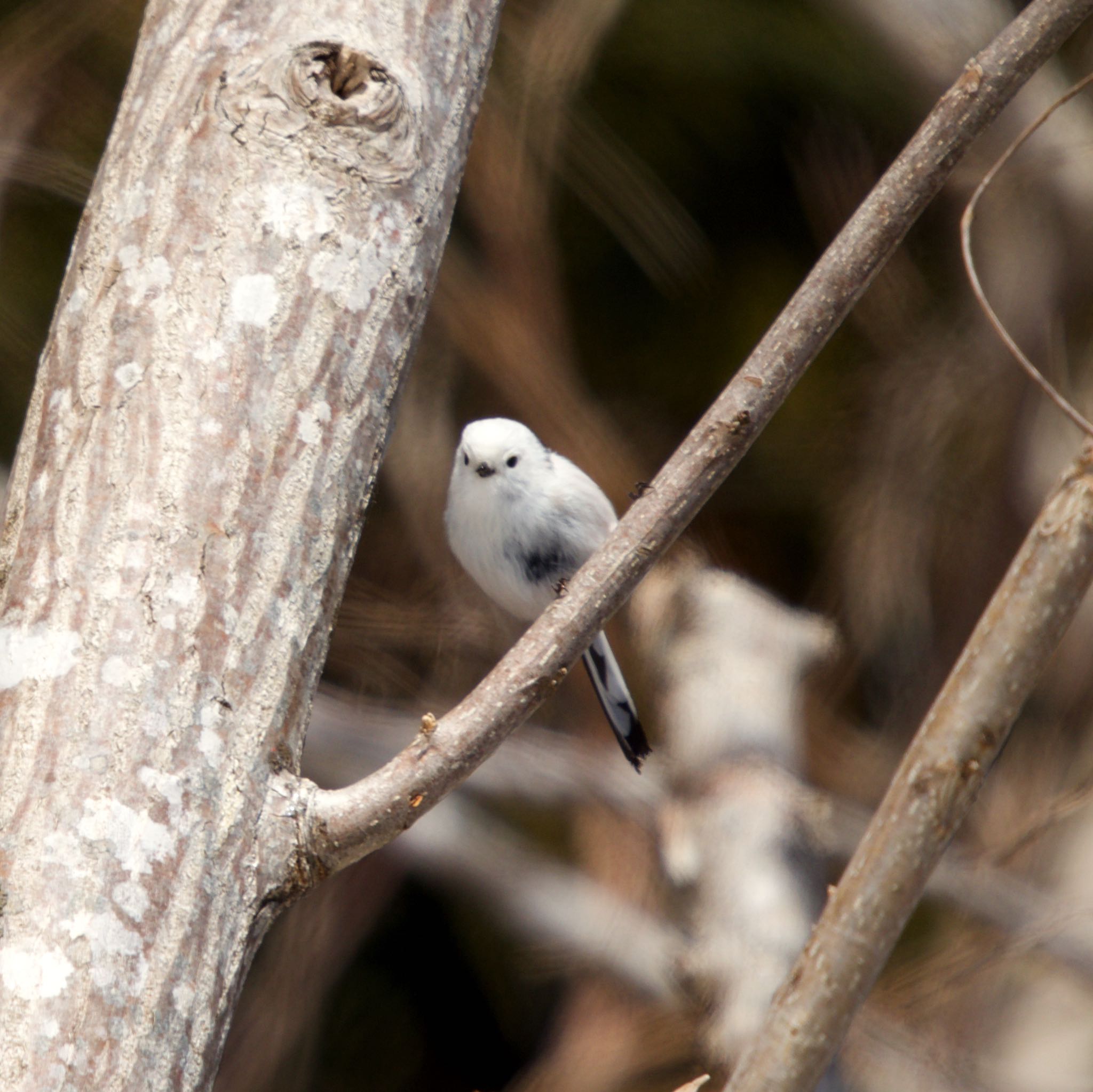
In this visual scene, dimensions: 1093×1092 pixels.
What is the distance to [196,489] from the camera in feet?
3.07

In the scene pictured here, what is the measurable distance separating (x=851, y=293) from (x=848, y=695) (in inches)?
83.7

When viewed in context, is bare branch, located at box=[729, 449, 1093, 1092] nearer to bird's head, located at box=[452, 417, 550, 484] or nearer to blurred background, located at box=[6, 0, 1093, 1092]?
bird's head, located at box=[452, 417, 550, 484]

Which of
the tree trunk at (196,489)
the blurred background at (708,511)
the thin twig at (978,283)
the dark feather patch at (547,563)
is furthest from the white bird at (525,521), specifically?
the thin twig at (978,283)

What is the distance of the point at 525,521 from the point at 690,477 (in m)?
0.97

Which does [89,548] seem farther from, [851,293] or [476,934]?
[476,934]

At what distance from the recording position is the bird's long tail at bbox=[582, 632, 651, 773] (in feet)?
6.39

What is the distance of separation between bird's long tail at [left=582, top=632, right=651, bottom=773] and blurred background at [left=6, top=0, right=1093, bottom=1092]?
1.17ft

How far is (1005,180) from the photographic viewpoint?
2.87 meters

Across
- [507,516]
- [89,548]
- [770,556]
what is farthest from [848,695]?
[89,548]

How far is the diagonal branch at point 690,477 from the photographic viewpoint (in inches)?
35.8

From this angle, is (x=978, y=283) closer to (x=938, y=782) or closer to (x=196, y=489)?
(x=938, y=782)

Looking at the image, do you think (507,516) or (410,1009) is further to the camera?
(410,1009)

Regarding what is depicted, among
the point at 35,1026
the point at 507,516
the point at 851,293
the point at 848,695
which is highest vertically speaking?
the point at 848,695

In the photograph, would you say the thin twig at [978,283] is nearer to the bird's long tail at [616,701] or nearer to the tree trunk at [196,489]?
the tree trunk at [196,489]
